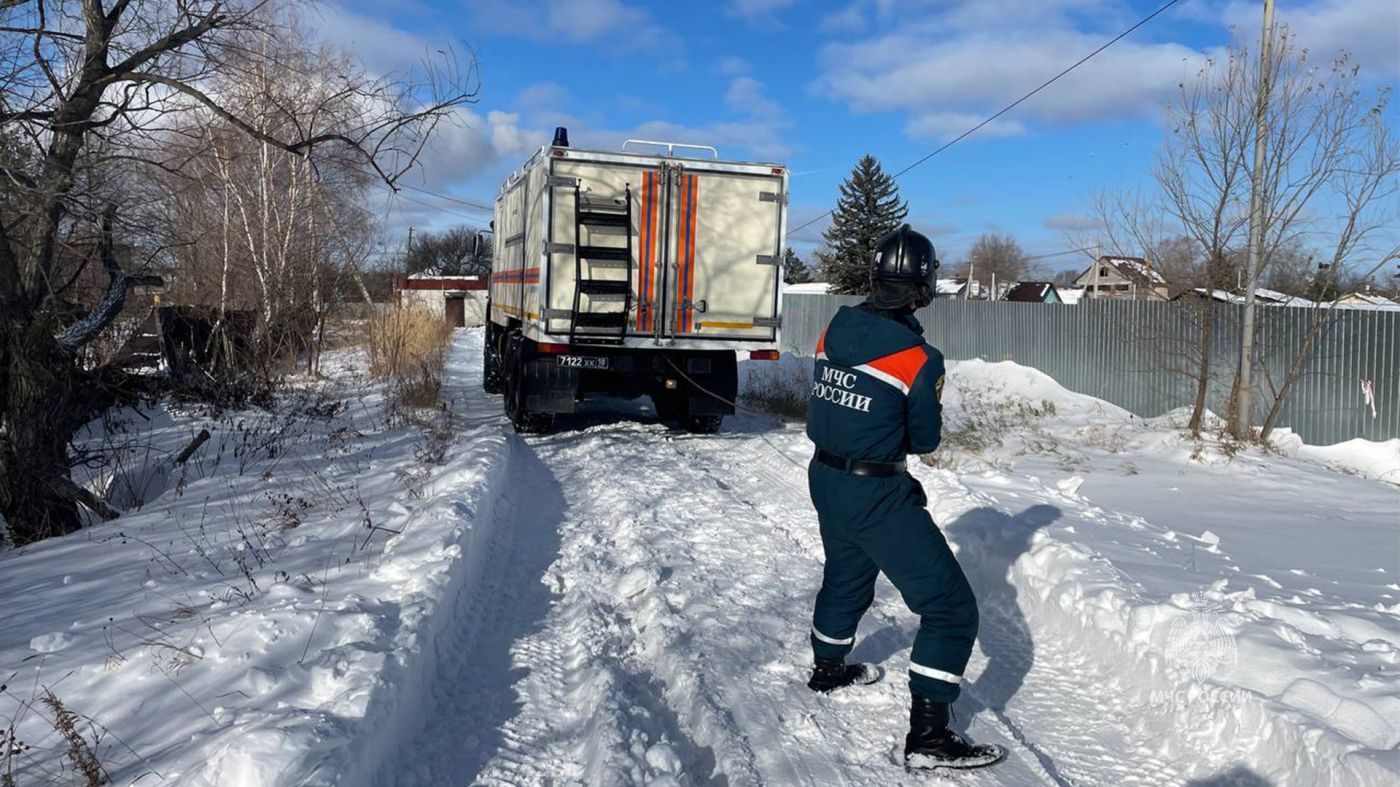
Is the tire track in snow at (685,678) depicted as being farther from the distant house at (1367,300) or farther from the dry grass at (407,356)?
the distant house at (1367,300)

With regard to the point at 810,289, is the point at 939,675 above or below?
below

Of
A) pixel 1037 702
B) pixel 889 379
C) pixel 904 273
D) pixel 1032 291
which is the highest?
pixel 1032 291

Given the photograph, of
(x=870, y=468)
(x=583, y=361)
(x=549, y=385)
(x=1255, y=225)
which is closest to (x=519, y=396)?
(x=549, y=385)

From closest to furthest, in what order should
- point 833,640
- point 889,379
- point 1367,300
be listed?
point 889,379 < point 833,640 < point 1367,300

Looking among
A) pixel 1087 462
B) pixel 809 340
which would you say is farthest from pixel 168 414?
pixel 809 340

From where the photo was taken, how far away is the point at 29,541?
25.7 feet

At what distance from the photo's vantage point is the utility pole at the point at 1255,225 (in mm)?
12273

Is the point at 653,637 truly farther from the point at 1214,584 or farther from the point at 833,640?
the point at 1214,584

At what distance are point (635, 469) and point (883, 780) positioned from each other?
619 centimetres

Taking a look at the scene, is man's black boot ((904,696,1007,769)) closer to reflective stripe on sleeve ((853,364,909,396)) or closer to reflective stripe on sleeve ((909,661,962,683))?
reflective stripe on sleeve ((909,661,962,683))

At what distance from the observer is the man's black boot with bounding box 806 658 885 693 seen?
4164 millimetres

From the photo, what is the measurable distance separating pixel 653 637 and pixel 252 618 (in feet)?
6.21

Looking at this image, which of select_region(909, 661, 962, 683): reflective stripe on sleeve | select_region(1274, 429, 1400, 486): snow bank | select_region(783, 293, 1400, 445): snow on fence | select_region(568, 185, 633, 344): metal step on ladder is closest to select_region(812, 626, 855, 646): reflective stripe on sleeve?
select_region(909, 661, 962, 683): reflective stripe on sleeve

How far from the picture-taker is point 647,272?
10812 mm
